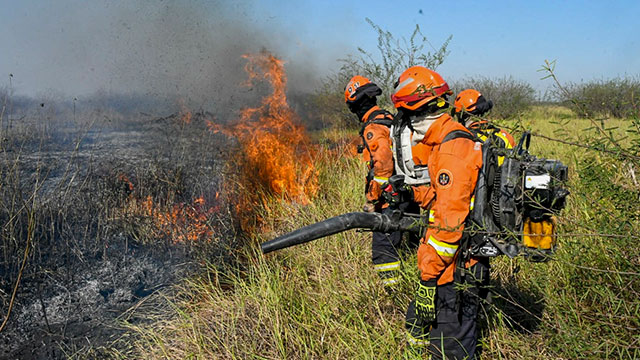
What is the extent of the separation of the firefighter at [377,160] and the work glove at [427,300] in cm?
116

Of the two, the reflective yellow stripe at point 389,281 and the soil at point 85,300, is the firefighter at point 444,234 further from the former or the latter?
the soil at point 85,300

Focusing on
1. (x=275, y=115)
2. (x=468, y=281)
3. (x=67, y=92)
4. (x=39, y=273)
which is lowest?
(x=39, y=273)

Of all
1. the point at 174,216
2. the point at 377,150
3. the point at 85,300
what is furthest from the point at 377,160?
the point at 85,300

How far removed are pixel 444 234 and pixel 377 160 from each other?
2.05m

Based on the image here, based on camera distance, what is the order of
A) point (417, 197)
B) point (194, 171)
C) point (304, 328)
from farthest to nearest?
point (194, 171)
point (417, 197)
point (304, 328)

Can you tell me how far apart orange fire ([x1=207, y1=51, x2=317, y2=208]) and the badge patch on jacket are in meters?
3.64

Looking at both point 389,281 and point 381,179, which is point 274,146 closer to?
point 381,179

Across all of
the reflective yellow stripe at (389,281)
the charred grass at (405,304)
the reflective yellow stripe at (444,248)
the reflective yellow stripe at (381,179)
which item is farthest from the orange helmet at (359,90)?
the reflective yellow stripe at (444,248)

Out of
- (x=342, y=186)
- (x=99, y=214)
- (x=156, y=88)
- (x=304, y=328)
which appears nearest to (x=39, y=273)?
(x=99, y=214)

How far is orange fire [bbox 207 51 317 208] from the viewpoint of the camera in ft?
21.1

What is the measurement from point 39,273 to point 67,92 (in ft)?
34.8

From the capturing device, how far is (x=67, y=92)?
1323 centimetres

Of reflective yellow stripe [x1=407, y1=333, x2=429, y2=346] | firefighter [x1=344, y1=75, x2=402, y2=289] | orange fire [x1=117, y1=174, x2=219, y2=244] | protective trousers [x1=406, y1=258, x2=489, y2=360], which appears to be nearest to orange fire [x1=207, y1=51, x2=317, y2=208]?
orange fire [x1=117, y1=174, x2=219, y2=244]

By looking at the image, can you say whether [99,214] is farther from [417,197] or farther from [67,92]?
[67,92]
